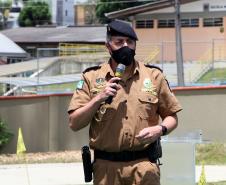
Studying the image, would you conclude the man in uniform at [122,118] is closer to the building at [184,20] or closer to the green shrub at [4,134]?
the green shrub at [4,134]

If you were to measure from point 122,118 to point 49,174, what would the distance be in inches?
266

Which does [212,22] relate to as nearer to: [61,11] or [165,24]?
[165,24]

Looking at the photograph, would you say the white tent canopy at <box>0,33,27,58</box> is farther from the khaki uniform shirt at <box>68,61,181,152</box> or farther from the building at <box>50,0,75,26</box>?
Answer: the building at <box>50,0,75,26</box>

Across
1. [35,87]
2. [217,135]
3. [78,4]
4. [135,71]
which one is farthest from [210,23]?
[78,4]

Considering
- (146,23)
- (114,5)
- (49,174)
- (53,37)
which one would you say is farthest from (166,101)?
(114,5)

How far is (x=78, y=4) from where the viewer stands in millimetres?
122000

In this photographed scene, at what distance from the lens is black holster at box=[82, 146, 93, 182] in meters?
4.09

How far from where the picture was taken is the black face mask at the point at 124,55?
3.84 meters

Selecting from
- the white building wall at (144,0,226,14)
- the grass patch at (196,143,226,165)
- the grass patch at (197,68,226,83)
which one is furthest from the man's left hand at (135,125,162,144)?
the white building wall at (144,0,226,14)

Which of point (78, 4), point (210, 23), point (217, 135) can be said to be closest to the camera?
point (217, 135)

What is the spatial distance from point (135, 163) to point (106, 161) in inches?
7.3

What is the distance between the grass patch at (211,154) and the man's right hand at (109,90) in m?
7.76

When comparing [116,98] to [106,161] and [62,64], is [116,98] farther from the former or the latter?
[62,64]

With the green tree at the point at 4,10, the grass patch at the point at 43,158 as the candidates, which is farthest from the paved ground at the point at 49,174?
the green tree at the point at 4,10
